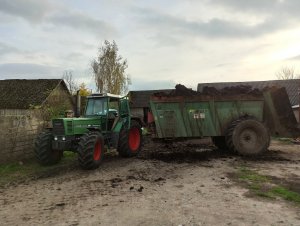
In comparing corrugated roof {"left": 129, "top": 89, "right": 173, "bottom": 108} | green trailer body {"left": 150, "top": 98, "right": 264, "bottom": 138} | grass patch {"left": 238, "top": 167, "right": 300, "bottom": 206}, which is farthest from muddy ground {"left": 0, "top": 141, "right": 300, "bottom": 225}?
corrugated roof {"left": 129, "top": 89, "right": 173, "bottom": 108}

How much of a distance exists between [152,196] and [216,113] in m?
7.05

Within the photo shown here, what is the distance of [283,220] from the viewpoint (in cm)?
678

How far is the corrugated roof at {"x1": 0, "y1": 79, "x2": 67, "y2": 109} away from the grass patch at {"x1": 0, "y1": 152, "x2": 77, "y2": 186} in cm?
2400

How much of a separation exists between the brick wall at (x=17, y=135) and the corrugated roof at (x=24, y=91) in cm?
2258

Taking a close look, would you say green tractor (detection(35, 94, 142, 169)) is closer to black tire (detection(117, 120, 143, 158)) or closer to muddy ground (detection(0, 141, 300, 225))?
black tire (detection(117, 120, 143, 158))

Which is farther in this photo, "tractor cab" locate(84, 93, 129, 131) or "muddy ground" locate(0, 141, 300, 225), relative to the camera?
"tractor cab" locate(84, 93, 129, 131)

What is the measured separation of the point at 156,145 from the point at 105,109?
553cm

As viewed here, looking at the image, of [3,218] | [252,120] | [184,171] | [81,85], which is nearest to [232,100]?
[252,120]

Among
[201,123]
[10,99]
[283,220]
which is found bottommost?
[283,220]

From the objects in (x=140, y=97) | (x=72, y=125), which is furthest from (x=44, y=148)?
(x=140, y=97)

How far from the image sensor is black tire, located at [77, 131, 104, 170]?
11.2 m

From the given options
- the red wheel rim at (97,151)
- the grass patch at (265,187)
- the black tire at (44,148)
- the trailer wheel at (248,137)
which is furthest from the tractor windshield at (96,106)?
the grass patch at (265,187)

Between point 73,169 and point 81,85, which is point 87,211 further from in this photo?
point 81,85

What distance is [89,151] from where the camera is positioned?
36.8 ft
